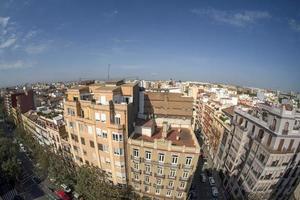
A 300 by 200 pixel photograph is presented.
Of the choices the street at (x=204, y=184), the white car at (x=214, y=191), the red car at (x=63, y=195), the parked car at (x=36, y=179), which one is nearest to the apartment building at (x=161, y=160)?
the street at (x=204, y=184)

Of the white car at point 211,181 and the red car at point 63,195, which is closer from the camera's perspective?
the red car at point 63,195

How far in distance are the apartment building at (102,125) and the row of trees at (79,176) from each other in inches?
108

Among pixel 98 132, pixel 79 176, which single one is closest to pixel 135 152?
pixel 98 132

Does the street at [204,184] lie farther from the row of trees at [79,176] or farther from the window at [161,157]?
the row of trees at [79,176]

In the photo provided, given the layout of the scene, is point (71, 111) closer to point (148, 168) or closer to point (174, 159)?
point (148, 168)

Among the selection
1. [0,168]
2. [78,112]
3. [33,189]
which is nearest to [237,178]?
[78,112]

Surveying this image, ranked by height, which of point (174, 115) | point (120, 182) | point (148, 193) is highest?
point (174, 115)

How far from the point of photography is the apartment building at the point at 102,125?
3027 cm

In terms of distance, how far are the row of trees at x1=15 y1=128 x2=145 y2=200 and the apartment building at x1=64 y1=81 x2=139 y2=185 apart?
9.03ft

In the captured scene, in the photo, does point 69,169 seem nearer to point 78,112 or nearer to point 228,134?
point 78,112

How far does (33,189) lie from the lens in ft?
137

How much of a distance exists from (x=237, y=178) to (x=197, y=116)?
40.8m

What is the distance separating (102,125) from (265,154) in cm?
3248

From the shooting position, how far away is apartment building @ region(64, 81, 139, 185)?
3027cm
